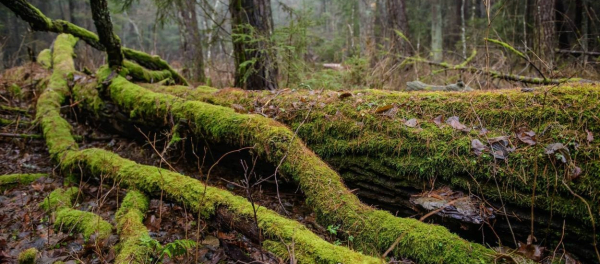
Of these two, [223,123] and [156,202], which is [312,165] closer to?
[223,123]

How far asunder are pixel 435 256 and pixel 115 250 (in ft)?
7.91

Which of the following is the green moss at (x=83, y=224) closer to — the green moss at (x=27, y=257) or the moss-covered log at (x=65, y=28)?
the green moss at (x=27, y=257)

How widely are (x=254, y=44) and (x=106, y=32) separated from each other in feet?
7.80

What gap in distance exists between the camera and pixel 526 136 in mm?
2404

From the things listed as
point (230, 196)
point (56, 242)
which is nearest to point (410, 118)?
point (230, 196)

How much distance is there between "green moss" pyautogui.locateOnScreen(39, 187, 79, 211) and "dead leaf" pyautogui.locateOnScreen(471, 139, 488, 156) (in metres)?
3.95

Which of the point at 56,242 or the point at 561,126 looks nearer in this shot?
the point at 561,126

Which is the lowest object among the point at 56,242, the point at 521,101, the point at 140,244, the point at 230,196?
the point at 56,242

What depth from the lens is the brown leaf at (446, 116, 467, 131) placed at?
104 inches

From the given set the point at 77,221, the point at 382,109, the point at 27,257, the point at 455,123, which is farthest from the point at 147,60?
the point at 455,123

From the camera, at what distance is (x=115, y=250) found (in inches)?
94.0

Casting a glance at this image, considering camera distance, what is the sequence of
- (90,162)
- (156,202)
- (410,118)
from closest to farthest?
(410,118) → (156,202) → (90,162)

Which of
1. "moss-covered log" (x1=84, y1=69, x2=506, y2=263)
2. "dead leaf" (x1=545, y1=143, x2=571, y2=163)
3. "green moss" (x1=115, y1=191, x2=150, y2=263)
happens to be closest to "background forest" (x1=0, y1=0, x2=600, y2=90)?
"dead leaf" (x1=545, y1=143, x2=571, y2=163)

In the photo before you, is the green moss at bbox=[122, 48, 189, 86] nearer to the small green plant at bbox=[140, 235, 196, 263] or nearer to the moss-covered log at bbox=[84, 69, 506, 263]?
the moss-covered log at bbox=[84, 69, 506, 263]
